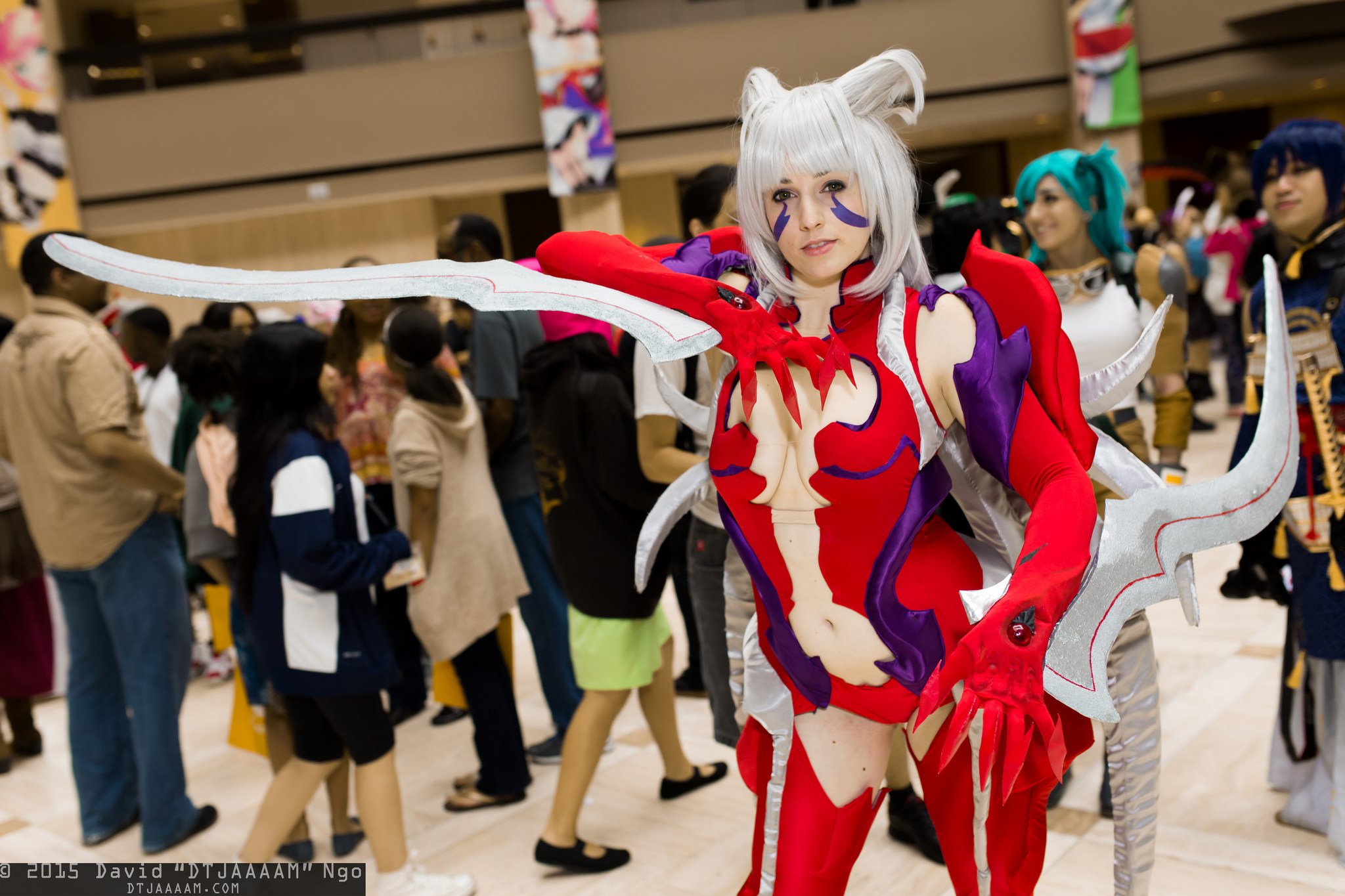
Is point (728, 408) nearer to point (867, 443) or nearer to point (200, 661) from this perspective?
point (867, 443)

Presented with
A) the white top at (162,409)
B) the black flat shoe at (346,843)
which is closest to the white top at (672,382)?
the black flat shoe at (346,843)

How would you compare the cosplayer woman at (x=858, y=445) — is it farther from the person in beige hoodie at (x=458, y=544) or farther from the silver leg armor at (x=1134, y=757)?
the person in beige hoodie at (x=458, y=544)

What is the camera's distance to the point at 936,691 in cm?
134

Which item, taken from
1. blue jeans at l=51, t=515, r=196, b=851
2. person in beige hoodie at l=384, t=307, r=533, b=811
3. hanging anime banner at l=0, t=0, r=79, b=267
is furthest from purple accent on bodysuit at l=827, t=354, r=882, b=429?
hanging anime banner at l=0, t=0, r=79, b=267

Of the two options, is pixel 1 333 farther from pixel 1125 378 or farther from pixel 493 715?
pixel 1125 378

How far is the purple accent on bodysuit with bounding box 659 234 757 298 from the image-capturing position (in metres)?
1.77

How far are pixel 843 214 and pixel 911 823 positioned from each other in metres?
1.88

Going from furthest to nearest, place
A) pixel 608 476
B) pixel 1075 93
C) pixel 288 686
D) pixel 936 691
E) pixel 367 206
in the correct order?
1. pixel 367 206
2. pixel 1075 93
3. pixel 608 476
4. pixel 288 686
5. pixel 936 691

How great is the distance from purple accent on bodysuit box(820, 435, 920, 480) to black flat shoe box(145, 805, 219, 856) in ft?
9.35

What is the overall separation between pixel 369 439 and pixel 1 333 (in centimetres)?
218

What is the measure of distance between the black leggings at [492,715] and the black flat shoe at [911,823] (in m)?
1.21

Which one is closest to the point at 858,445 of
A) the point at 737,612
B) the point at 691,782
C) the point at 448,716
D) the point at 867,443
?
the point at 867,443

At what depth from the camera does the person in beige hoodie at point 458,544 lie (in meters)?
3.18

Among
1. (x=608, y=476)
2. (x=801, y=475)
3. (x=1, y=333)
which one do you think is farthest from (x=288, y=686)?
(x=1, y=333)
